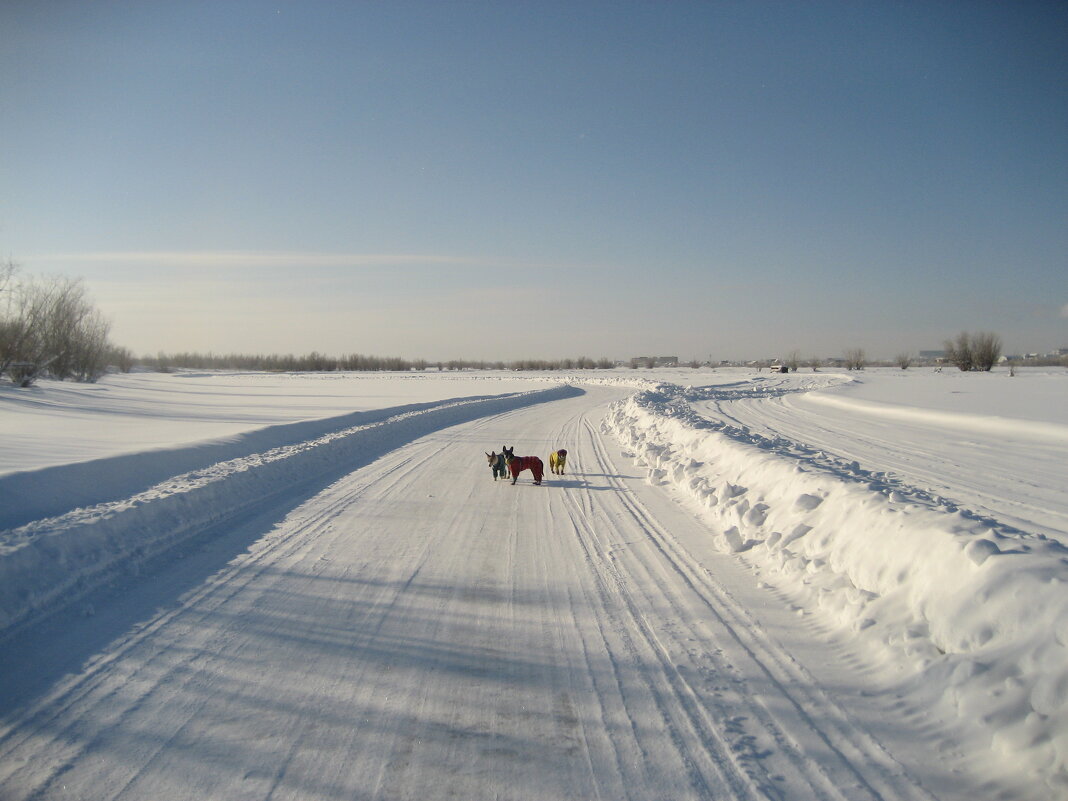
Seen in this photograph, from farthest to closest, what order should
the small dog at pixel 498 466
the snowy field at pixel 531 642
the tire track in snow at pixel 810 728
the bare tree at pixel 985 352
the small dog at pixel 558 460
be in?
the bare tree at pixel 985 352
the small dog at pixel 558 460
the small dog at pixel 498 466
the snowy field at pixel 531 642
the tire track in snow at pixel 810 728

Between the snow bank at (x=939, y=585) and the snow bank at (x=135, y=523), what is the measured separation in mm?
6394

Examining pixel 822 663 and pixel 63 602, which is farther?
pixel 63 602

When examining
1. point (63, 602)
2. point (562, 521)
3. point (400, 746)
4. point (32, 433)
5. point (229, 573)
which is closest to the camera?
point (400, 746)

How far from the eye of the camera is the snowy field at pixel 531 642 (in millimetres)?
3023

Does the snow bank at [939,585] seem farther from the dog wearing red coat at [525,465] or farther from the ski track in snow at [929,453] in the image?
the dog wearing red coat at [525,465]

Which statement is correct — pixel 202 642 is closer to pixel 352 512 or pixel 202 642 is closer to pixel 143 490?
pixel 352 512

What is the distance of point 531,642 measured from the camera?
4.45 m

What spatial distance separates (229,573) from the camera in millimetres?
5902

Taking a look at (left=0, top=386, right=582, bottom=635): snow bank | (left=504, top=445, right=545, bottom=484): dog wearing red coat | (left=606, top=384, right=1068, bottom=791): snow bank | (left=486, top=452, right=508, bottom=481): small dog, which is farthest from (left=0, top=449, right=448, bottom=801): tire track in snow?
(left=486, top=452, right=508, bottom=481): small dog

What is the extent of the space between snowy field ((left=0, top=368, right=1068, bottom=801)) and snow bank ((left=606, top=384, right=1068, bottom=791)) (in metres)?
0.02

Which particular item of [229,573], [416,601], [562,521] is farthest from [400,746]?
[562,521]

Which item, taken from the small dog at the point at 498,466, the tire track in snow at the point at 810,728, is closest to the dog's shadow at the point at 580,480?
the small dog at the point at 498,466

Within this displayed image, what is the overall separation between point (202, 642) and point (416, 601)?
162cm

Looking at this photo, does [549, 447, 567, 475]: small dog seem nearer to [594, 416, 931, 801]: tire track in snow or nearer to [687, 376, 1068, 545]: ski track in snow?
[687, 376, 1068, 545]: ski track in snow
